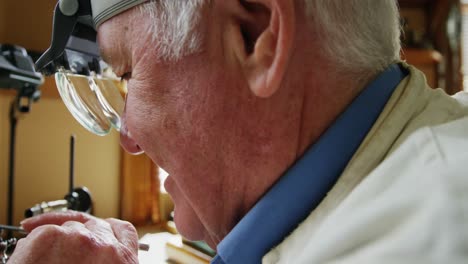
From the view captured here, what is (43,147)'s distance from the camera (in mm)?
1364

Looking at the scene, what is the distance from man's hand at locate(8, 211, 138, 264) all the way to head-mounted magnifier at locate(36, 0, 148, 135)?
0.20 m

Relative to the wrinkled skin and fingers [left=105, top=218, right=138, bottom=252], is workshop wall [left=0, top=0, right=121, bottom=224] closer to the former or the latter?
fingers [left=105, top=218, right=138, bottom=252]

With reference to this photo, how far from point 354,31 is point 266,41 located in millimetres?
98

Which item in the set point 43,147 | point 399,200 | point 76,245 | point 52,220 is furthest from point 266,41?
point 43,147

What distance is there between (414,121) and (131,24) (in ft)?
1.08

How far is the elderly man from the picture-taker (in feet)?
1.23

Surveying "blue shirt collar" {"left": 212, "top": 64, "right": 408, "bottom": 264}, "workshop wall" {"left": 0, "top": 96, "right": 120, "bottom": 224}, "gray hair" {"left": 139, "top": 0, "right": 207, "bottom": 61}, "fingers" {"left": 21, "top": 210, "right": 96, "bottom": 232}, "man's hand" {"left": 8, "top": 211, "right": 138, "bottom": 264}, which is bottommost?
"workshop wall" {"left": 0, "top": 96, "right": 120, "bottom": 224}

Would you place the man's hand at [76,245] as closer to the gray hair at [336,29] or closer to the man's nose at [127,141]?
the man's nose at [127,141]

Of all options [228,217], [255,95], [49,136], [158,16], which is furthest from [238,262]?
[49,136]

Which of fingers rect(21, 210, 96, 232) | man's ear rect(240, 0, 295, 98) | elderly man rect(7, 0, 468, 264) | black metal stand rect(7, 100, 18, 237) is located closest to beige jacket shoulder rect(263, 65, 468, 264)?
elderly man rect(7, 0, 468, 264)

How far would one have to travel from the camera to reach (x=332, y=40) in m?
0.42

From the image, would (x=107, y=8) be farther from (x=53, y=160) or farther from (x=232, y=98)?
(x=53, y=160)

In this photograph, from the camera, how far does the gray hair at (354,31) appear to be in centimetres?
42

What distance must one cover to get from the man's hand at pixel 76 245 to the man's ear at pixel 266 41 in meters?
0.35
